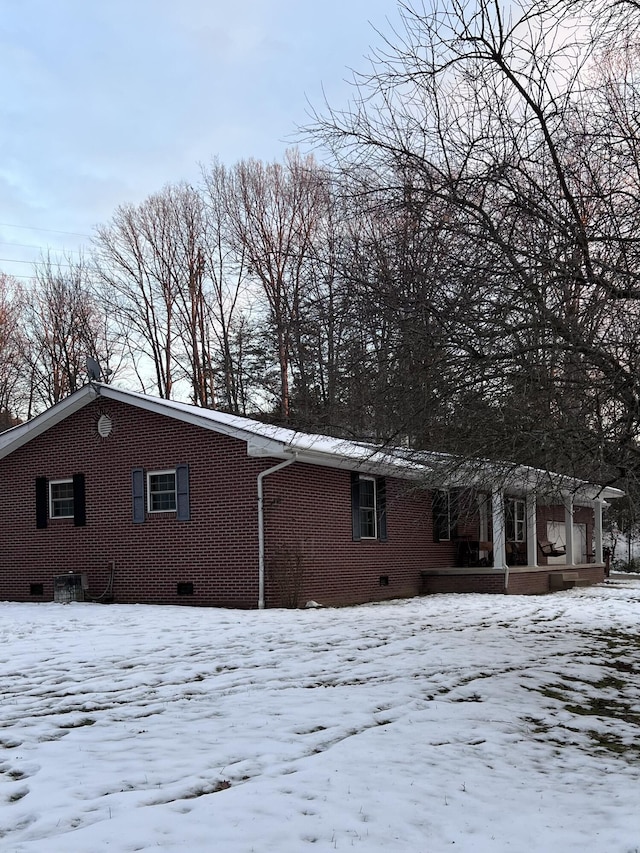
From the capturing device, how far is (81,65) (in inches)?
516

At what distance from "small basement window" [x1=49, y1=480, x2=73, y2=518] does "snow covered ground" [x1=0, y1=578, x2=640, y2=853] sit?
6452 millimetres

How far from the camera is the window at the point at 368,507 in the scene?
1764 centimetres

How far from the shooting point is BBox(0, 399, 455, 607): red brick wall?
1531cm

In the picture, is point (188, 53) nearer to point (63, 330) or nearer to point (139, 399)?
point (139, 399)

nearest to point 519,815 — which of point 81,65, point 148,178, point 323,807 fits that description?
point 323,807

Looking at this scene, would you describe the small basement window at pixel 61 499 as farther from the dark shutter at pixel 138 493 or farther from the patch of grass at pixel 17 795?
the patch of grass at pixel 17 795

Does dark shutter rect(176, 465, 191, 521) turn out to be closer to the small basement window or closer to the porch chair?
the small basement window

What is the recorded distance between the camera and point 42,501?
59.0 ft

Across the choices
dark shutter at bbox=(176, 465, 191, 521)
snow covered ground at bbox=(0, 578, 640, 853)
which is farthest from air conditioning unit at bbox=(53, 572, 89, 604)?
snow covered ground at bbox=(0, 578, 640, 853)

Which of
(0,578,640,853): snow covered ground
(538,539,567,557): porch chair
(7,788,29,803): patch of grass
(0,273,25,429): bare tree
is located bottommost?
(538,539,567,557): porch chair

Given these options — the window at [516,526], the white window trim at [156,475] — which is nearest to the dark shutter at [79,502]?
the white window trim at [156,475]

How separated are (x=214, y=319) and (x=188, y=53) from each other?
69.5 ft

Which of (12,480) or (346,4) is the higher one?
(346,4)

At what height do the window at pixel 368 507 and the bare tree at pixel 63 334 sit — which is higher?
the bare tree at pixel 63 334
